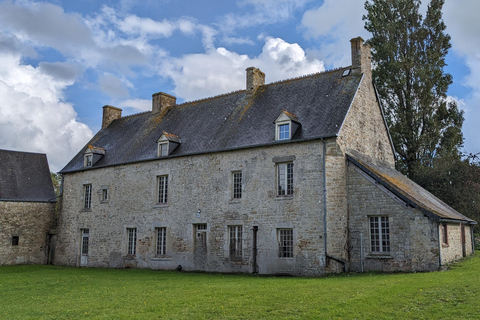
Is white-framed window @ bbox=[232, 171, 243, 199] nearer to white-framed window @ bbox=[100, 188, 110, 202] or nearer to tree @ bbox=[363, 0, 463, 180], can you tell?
white-framed window @ bbox=[100, 188, 110, 202]

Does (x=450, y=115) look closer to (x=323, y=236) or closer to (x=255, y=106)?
(x=255, y=106)

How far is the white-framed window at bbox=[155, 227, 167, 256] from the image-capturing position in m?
22.1

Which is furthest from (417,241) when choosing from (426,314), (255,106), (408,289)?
(255,106)

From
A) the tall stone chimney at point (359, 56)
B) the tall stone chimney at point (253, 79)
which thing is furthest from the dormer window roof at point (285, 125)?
the tall stone chimney at point (253, 79)

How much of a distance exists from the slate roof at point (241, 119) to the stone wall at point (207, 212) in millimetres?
671

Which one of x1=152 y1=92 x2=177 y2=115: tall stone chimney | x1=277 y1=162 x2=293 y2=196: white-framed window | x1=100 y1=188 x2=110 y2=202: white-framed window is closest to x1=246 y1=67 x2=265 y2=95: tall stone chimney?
x1=277 y1=162 x2=293 y2=196: white-framed window

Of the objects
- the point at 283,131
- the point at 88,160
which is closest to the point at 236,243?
the point at 283,131

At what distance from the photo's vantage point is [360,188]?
58.2ft

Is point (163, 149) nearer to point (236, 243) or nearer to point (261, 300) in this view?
point (236, 243)

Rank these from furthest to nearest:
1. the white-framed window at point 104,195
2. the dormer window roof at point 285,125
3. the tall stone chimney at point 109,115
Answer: the tall stone chimney at point 109,115, the white-framed window at point 104,195, the dormer window roof at point 285,125

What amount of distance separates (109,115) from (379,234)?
846 inches

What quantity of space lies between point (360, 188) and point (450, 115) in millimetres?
15265

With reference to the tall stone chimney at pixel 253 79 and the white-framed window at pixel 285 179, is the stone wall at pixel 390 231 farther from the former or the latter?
the tall stone chimney at pixel 253 79

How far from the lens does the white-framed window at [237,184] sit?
65.7ft
